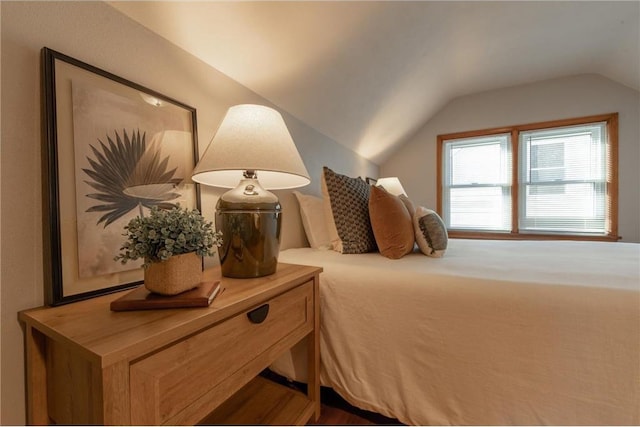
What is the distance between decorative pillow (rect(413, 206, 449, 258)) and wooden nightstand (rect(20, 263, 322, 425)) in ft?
2.56

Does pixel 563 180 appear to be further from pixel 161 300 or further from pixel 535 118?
pixel 161 300

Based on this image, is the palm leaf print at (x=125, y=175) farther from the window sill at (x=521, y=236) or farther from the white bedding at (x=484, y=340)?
the window sill at (x=521, y=236)

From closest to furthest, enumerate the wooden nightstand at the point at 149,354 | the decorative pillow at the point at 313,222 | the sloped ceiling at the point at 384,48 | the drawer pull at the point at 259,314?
the wooden nightstand at the point at 149,354 < the drawer pull at the point at 259,314 < the sloped ceiling at the point at 384,48 < the decorative pillow at the point at 313,222

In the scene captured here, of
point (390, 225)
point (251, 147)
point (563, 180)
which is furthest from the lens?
point (563, 180)

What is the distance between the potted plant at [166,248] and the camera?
25.1 inches

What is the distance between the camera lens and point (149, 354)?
0.50 meters

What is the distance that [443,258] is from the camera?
133 cm

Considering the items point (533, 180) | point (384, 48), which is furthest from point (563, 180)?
point (384, 48)

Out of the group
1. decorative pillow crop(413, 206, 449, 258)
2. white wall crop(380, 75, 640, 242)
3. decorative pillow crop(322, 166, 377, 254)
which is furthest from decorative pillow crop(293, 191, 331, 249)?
white wall crop(380, 75, 640, 242)

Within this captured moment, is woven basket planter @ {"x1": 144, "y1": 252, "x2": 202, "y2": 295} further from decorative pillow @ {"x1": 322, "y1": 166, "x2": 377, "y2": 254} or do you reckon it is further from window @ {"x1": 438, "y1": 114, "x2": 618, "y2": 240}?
window @ {"x1": 438, "y1": 114, "x2": 618, "y2": 240}

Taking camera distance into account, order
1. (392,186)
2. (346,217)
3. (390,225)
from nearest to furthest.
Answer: (390,225)
(346,217)
(392,186)

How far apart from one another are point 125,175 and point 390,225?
1124 millimetres

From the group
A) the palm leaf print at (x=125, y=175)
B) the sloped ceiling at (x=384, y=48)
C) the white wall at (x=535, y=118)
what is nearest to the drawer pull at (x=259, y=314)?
the palm leaf print at (x=125, y=175)

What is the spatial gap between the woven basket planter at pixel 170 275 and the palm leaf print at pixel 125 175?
29 cm
